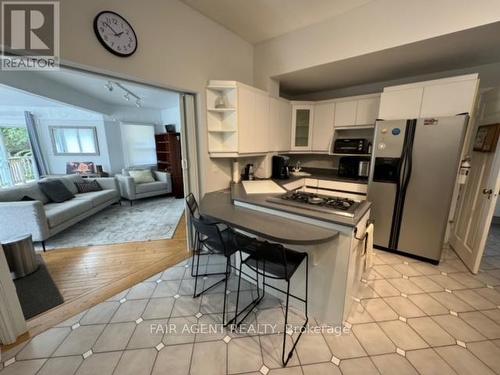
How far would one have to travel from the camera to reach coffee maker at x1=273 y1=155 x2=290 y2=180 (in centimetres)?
307

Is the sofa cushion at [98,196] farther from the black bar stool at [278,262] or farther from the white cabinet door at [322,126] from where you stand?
the white cabinet door at [322,126]

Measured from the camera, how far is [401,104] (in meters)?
2.50

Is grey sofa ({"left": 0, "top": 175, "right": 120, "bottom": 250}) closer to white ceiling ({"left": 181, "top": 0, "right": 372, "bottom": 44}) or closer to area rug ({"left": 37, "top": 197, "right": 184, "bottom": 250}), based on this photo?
area rug ({"left": 37, "top": 197, "right": 184, "bottom": 250})

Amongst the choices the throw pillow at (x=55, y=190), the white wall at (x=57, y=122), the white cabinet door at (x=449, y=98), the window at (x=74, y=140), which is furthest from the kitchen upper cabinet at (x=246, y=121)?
the window at (x=74, y=140)

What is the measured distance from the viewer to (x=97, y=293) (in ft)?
6.76

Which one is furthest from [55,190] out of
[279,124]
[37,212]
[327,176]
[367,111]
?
[367,111]

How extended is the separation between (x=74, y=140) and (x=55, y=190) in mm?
2552

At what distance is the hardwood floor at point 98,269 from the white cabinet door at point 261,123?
1.78 m

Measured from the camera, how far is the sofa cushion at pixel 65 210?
9.99 feet

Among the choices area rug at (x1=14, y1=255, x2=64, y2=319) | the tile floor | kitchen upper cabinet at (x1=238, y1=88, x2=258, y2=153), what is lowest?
area rug at (x1=14, y1=255, x2=64, y2=319)

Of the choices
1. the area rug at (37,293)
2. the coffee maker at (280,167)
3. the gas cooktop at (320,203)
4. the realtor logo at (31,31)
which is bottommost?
the area rug at (37,293)

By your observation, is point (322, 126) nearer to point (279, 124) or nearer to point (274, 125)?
point (279, 124)

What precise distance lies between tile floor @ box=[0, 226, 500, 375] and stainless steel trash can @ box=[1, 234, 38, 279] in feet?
3.78

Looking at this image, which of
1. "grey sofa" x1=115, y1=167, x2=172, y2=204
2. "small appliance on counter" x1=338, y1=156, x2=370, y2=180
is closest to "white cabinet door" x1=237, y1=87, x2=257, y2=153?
"small appliance on counter" x1=338, y1=156, x2=370, y2=180
